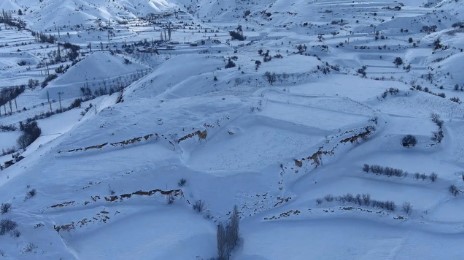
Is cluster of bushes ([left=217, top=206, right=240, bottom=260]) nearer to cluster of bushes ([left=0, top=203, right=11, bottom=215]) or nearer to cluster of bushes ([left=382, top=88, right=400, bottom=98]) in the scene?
cluster of bushes ([left=0, top=203, right=11, bottom=215])

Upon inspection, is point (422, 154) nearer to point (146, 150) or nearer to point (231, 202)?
point (231, 202)

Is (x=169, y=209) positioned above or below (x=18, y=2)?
below

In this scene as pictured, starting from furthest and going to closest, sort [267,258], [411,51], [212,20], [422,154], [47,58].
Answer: [212,20], [47,58], [411,51], [422,154], [267,258]

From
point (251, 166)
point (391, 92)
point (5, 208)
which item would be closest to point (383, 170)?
point (251, 166)

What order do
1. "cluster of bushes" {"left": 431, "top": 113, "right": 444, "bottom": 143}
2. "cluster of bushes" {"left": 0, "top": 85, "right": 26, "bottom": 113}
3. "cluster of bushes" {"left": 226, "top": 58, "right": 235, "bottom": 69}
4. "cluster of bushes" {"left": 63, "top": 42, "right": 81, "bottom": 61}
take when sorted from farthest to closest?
"cluster of bushes" {"left": 63, "top": 42, "right": 81, "bottom": 61} < "cluster of bushes" {"left": 0, "top": 85, "right": 26, "bottom": 113} < "cluster of bushes" {"left": 226, "top": 58, "right": 235, "bottom": 69} < "cluster of bushes" {"left": 431, "top": 113, "right": 444, "bottom": 143}

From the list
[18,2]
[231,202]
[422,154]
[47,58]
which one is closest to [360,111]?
[422,154]

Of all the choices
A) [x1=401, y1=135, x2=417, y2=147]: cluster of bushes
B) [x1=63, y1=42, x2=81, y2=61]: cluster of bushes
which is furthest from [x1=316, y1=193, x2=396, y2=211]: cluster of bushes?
[x1=63, y1=42, x2=81, y2=61]: cluster of bushes
